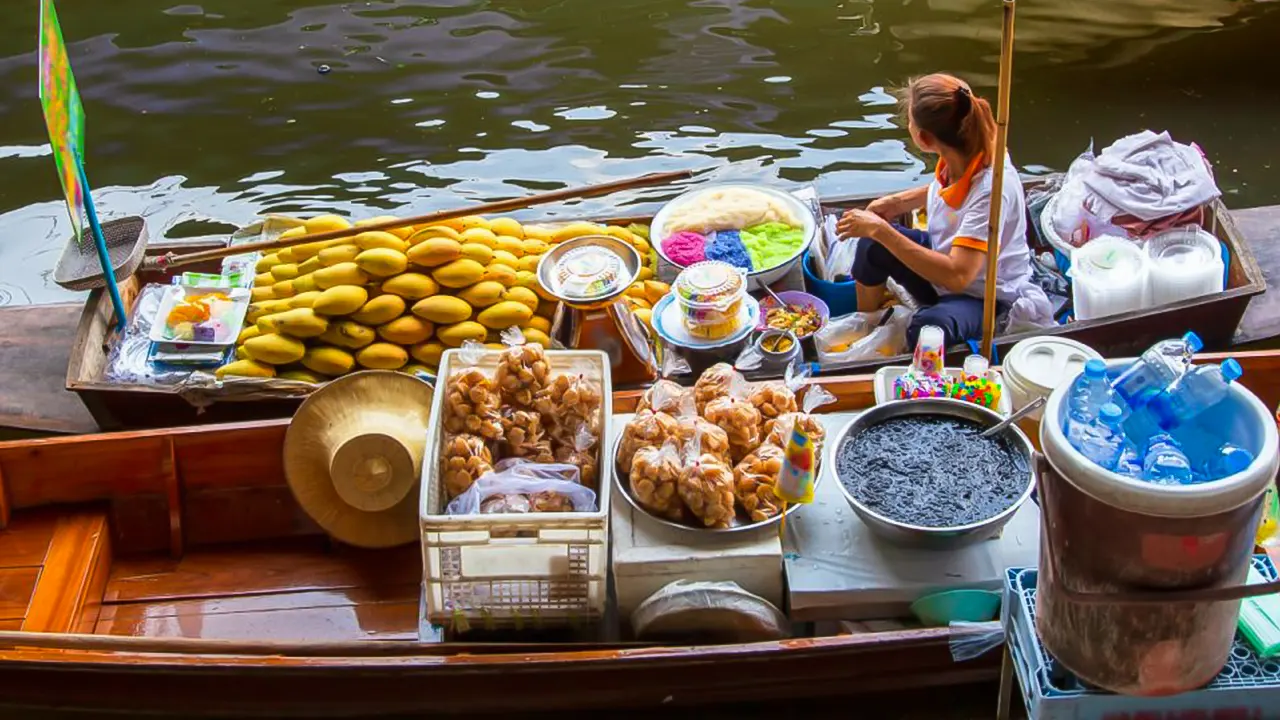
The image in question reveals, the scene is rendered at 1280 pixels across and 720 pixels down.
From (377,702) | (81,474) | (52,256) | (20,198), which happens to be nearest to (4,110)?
(20,198)

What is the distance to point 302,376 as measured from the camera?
14.2 ft

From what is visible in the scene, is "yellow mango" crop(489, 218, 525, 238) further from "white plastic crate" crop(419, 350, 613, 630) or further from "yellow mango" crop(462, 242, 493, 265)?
"white plastic crate" crop(419, 350, 613, 630)

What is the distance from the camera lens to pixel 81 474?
3.74 metres

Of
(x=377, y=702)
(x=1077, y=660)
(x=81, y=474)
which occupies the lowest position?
(x=377, y=702)

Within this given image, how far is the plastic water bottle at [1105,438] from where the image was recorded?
2066mm

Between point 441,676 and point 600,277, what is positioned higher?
point 600,277

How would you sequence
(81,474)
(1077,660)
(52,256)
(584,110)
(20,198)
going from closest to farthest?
(1077,660)
(81,474)
(52,256)
(20,198)
(584,110)

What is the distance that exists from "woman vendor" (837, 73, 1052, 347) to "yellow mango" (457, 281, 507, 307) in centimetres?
127

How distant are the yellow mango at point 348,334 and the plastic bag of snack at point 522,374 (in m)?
1.16

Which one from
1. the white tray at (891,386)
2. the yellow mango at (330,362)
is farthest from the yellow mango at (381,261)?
the white tray at (891,386)

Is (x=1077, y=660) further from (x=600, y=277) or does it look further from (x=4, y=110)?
(x=4, y=110)

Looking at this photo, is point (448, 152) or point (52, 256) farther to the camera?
point (448, 152)

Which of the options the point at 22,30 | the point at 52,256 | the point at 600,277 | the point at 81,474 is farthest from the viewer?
the point at 22,30

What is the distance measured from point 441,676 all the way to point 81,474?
1.49 m
